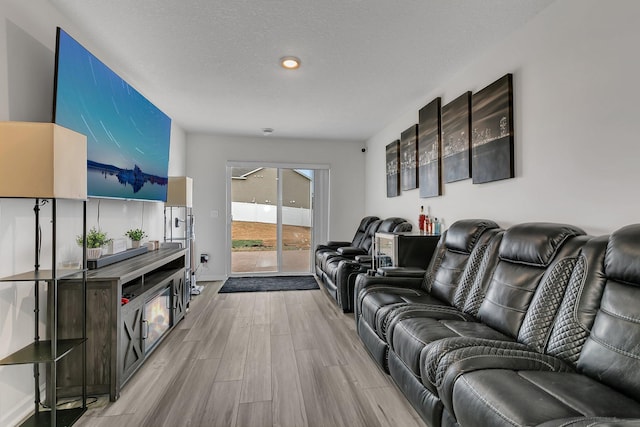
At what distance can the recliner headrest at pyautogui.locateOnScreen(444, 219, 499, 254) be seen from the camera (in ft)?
8.16

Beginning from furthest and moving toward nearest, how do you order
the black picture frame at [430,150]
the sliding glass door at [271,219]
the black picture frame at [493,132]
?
1. the sliding glass door at [271,219]
2. the black picture frame at [430,150]
3. the black picture frame at [493,132]

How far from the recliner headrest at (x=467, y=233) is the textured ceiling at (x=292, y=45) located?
1436 millimetres

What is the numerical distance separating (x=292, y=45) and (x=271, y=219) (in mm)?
3749

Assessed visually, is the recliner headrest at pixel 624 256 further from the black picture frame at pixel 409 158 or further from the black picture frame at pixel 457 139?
the black picture frame at pixel 409 158

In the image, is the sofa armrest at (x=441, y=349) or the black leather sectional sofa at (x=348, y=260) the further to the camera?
the black leather sectional sofa at (x=348, y=260)

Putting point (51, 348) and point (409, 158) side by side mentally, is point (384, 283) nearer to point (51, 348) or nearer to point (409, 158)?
point (409, 158)

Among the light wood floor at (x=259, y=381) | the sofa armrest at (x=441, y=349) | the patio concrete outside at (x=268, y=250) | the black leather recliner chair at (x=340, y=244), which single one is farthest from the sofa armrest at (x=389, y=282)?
the patio concrete outside at (x=268, y=250)

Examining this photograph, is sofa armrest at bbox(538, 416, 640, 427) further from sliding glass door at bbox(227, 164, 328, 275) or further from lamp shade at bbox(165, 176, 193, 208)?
sliding glass door at bbox(227, 164, 328, 275)

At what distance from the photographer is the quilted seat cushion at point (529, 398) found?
104cm

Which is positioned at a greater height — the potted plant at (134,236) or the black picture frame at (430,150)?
the black picture frame at (430,150)

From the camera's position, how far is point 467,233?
8.35 ft

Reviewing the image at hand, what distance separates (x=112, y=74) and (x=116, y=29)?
0.32m

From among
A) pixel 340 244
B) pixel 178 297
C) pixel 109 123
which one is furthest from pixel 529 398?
pixel 340 244

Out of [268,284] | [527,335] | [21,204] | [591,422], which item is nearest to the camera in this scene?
[591,422]
